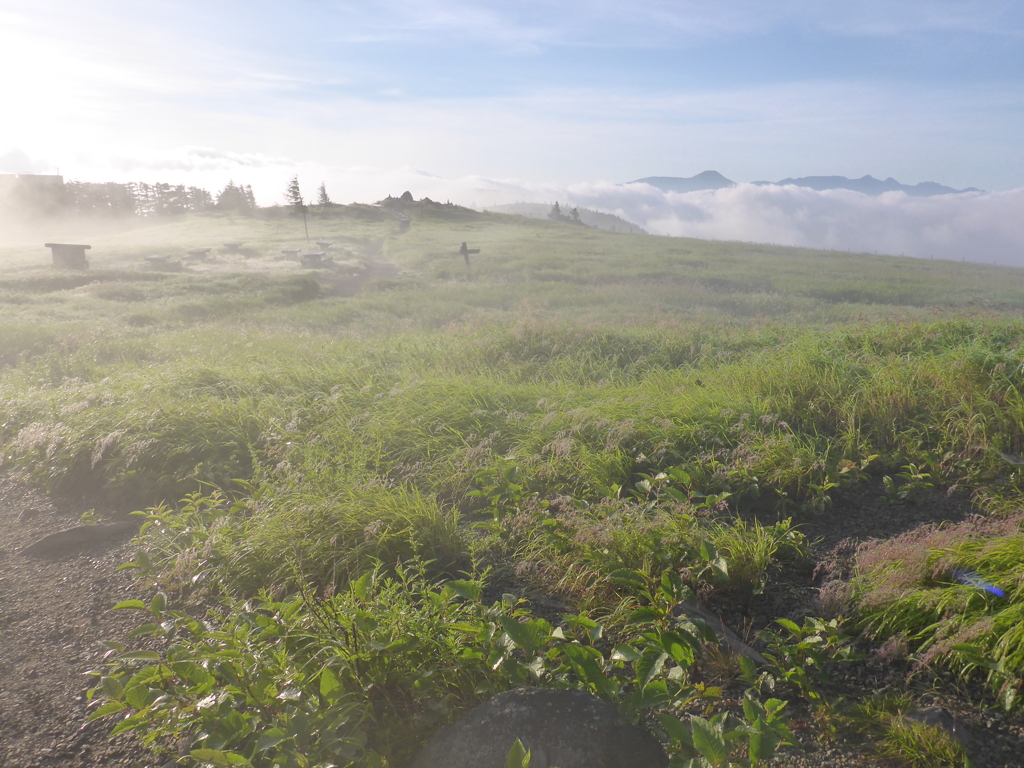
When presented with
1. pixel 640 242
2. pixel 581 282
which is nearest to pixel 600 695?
pixel 581 282

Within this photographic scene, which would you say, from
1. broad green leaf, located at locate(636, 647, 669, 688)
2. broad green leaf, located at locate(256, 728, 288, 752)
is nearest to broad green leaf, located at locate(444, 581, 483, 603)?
broad green leaf, located at locate(636, 647, 669, 688)

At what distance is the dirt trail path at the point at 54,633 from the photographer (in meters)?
2.83

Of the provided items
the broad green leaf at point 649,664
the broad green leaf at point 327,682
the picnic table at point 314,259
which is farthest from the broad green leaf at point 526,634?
the picnic table at point 314,259

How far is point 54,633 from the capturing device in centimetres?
374

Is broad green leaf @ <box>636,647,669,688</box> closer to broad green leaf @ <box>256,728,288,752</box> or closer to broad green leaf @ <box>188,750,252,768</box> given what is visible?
broad green leaf @ <box>256,728,288,752</box>

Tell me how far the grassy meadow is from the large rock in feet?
0.36

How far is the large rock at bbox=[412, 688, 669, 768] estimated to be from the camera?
2.27m

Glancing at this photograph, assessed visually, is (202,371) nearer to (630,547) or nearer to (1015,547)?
(630,547)

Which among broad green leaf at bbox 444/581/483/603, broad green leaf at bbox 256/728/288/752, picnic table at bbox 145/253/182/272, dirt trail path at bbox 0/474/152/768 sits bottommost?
dirt trail path at bbox 0/474/152/768

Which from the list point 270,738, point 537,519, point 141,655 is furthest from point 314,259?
point 270,738

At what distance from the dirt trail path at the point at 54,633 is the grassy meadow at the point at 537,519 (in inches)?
7.8

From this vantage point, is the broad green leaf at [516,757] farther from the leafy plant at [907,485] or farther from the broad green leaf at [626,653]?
the leafy plant at [907,485]

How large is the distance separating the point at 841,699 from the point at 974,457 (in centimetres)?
295

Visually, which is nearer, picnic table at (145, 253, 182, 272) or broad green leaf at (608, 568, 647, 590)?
broad green leaf at (608, 568, 647, 590)
